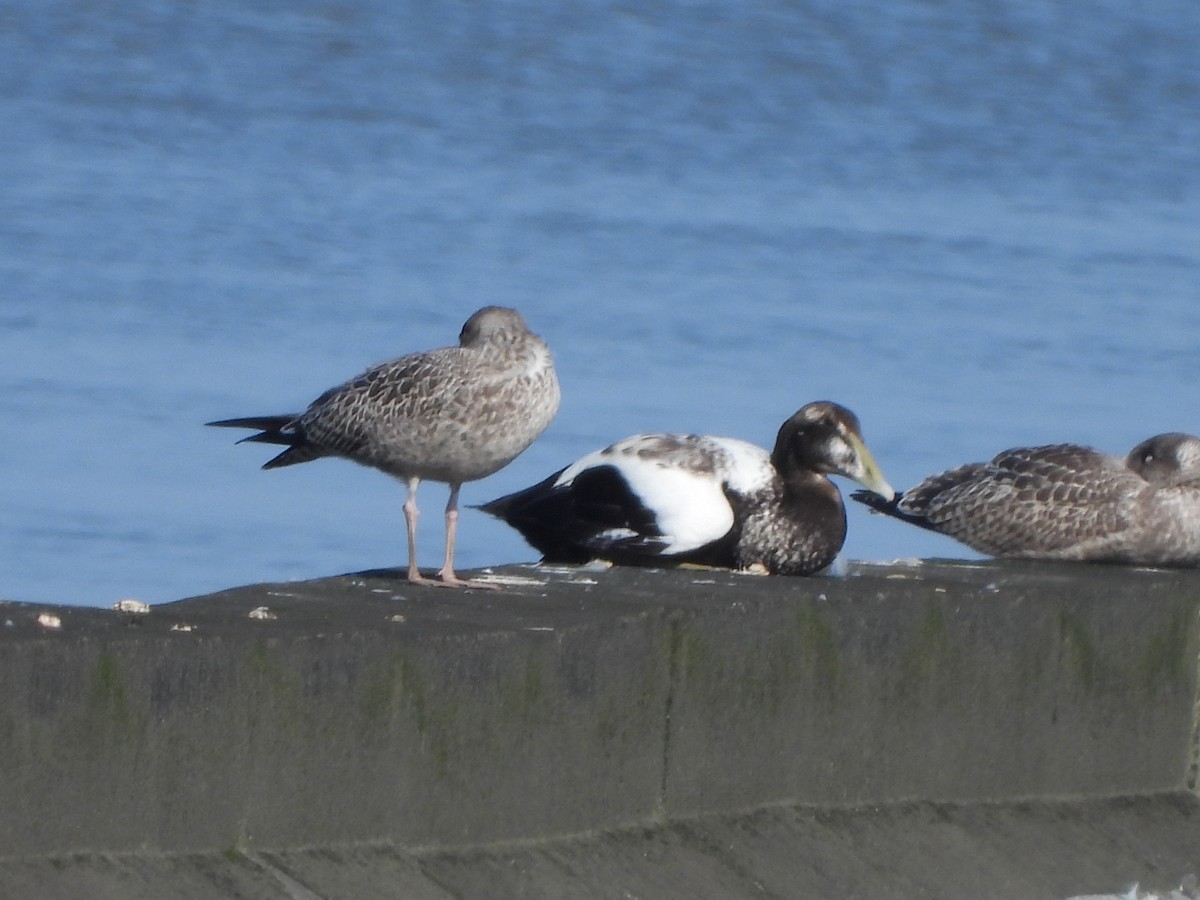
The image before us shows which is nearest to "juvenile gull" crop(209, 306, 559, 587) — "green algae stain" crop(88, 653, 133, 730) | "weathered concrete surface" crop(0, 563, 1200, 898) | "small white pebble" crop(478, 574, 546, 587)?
"small white pebble" crop(478, 574, 546, 587)

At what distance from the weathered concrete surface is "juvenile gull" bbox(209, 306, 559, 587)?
296mm

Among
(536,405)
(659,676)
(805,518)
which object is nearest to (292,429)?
(536,405)

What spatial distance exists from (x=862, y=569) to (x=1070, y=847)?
94 centimetres

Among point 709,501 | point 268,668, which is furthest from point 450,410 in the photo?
→ point 268,668

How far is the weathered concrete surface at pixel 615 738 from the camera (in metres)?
3.57

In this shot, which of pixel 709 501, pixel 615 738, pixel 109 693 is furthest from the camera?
pixel 709 501

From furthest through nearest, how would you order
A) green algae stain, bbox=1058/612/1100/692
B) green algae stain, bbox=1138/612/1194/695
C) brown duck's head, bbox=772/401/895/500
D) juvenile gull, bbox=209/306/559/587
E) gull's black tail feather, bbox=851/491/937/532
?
gull's black tail feather, bbox=851/491/937/532, brown duck's head, bbox=772/401/895/500, juvenile gull, bbox=209/306/559/587, green algae stain, bbox=1138/612/1194/695, green algae stain, bbox=1058/612/1100/692

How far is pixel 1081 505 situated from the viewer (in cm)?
617

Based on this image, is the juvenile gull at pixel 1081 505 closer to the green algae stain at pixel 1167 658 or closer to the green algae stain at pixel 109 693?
the green algae stain at pixel 1167 658

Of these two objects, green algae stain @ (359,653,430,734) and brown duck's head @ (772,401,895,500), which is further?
brown duck's head @ (772,401,895,500)

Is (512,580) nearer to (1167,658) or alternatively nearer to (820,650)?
(820,650)

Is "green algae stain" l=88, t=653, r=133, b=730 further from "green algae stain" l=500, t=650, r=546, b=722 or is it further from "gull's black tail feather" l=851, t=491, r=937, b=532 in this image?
"gull's black tail feather" l=851, t=491, r=937, b=532

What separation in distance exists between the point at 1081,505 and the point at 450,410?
1825mm

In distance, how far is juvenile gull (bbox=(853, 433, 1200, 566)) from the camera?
608 centimetres
